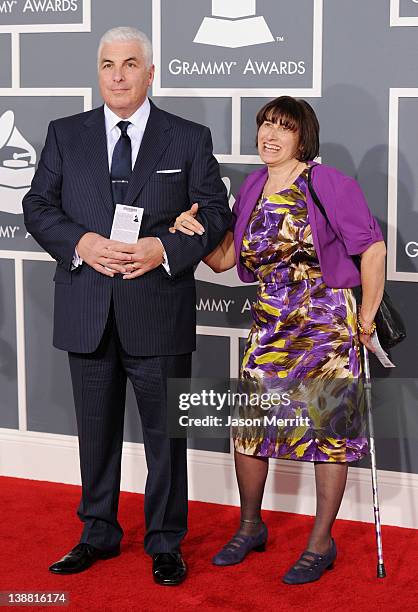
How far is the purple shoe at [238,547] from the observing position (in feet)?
12.3

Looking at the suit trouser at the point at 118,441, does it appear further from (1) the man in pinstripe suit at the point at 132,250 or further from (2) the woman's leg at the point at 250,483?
(2) the woman's leg at the point at 250,483

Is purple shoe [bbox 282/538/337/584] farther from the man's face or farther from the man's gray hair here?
the man's gray hair

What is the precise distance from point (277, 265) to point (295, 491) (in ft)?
4.18

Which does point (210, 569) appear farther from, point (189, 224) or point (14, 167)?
point (14, 167)

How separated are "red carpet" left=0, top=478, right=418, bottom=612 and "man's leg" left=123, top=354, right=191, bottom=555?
0.17 m

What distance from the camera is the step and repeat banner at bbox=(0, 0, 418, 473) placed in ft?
13.2

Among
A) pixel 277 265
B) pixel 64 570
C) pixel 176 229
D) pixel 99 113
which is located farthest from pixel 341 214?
pixel 64 570

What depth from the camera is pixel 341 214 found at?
3.45 metres

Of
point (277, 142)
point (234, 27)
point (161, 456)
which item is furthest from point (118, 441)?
point (234, 27)

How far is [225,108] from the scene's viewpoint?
14.1 feet

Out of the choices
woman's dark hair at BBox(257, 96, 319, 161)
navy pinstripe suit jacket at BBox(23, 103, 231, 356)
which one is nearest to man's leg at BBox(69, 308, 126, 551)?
navy pinstripe suit jacket at BBox(23, 103, 231, 356)

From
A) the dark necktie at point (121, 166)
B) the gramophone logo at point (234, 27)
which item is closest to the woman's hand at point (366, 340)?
the dark necktie at point (121, 166)

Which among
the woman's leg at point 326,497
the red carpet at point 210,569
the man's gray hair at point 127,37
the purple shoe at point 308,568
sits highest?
the man's gray hair at point 127,37

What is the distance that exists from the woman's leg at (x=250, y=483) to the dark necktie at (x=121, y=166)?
1.07 m
